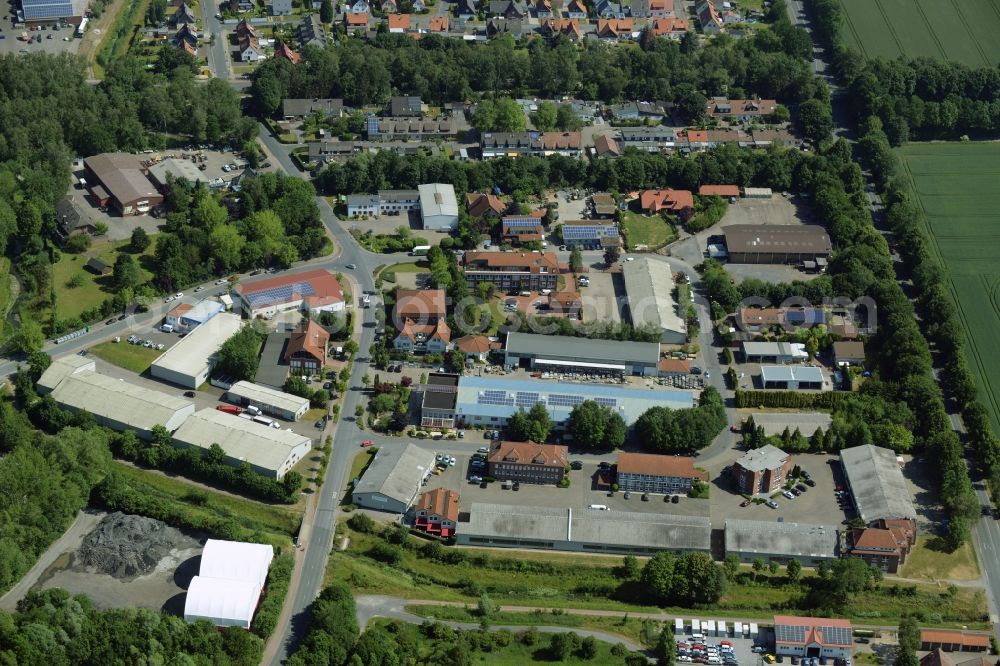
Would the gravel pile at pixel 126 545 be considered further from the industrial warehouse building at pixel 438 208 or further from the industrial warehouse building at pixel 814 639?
the industrial warehouse building at pixel 438 208

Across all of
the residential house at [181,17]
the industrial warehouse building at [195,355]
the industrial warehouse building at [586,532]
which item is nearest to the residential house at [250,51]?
the residential house at [181,17]

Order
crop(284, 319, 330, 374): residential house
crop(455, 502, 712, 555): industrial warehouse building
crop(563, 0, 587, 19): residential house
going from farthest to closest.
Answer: crop(563, 0, 587, 19): residential house
crop(284, 319, 330, 374): residential house
crop(455, 502, 712, 555): industrial warehouse building

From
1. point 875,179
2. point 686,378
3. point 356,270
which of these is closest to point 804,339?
point 686,378

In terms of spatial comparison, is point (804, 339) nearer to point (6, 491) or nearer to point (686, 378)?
point (686, 378)

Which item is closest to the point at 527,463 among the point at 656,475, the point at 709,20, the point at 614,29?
the point at 656,475

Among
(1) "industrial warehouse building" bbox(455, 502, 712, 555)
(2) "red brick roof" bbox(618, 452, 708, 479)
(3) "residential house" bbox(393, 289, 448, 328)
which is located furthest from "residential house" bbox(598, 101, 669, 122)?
(1) "industrial warehouse building" bbox(455, 502, 712, 555)

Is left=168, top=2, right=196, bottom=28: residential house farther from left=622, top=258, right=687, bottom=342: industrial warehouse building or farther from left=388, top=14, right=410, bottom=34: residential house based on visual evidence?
left=622, top=258, right=687, bottom=342: industrial warehouse building

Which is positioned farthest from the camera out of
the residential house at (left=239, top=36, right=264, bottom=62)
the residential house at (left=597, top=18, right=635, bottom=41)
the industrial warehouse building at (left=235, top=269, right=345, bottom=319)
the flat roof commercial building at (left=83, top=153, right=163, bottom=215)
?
the residential house at (left=597, top=18, right=635, bottom=41)

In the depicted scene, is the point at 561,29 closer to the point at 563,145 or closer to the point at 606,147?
the point at 563,145
